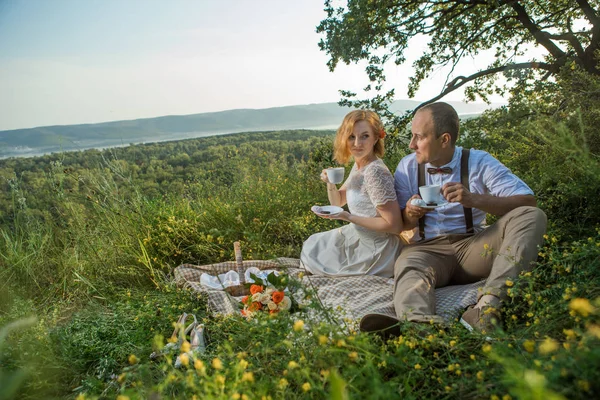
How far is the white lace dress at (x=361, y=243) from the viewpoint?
3277mm

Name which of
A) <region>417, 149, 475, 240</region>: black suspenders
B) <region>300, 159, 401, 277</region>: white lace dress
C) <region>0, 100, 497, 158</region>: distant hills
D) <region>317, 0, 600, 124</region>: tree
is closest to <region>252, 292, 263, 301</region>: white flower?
<region>300, 159, 401, 277</region>: white lace dress

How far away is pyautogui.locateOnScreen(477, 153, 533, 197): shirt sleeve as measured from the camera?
295 centimetres

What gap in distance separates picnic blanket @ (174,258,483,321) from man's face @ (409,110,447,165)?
3.16 ft

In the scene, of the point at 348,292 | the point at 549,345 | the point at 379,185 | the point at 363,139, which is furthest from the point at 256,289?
the point at 549,345

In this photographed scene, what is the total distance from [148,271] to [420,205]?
2.79 m

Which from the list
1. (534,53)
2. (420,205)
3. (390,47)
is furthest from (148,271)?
(534,53)

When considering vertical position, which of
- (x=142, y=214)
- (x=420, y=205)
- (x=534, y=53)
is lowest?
(x=142, y=214)

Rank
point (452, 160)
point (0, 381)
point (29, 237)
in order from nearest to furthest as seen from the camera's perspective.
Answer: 1. point (0, 381)
2. point (452, 160)
3. point (29, 237)

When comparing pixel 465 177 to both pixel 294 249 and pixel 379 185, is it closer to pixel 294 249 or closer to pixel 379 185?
pixel 379 185

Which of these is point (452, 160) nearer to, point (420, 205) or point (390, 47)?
point (420, 205)

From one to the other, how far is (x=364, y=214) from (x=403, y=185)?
386 millimetres

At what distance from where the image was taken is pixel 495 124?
Answer: 6.64 metres

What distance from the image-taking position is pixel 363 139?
3455mm

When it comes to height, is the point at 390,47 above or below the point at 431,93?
above
